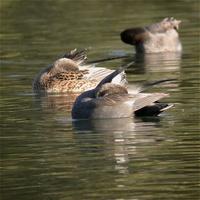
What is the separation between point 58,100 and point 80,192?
6961mm

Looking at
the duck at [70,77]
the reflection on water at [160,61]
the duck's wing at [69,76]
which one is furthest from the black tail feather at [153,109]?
the reflection on water at [160,61]

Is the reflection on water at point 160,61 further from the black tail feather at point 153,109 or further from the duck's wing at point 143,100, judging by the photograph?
the duck's wing at point 143,100

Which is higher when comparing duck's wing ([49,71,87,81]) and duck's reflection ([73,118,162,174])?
duck's reflection ([73,118,162,174])

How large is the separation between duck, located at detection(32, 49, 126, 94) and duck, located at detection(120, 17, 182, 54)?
4.48 metres

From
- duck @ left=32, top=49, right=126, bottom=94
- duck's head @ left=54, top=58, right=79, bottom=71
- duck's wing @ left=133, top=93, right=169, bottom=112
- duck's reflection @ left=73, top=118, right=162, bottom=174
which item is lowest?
duck @ left=32, top=49, right=126, bottom=94

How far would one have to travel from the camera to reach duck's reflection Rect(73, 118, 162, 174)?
1253 cm

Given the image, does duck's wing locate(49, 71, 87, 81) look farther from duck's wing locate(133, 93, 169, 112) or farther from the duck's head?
duck's wing locate(133, 93, 169, 112)

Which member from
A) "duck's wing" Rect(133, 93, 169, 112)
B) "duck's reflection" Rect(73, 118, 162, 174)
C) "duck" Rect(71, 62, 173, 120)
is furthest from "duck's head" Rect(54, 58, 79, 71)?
"duck's wing" Rect(133, 93, 169, 112)

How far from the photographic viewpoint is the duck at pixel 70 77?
18475mm

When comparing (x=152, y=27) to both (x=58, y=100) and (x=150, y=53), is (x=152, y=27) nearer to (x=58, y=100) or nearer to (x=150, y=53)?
(x=150, y=53)

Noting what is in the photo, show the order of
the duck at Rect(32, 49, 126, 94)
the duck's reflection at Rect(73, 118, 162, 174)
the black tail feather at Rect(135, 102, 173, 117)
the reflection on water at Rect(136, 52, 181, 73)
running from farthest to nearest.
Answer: the reflection on water at Rect(136, 52, 181, 73), the duck at Rect(32, 49, 126, 94), the black tail feather at Rect(135, 102, 173, 117), the duck's reflection at Rect(73, 118, 162, 174)

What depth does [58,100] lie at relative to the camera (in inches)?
696

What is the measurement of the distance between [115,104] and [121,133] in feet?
3.05

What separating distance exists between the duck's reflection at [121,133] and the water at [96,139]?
1 centimetres
